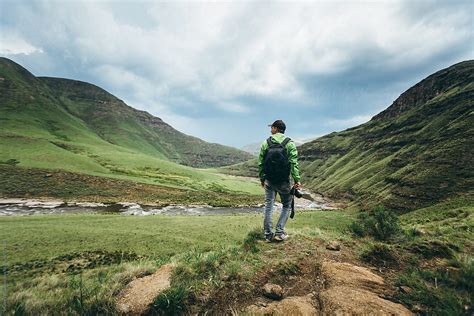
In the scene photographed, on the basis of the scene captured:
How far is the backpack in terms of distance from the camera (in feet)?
35.6

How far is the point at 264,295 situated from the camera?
7.30 m

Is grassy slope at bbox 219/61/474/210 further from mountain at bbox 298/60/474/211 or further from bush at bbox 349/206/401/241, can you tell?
bush at bbox 349/206/401/241

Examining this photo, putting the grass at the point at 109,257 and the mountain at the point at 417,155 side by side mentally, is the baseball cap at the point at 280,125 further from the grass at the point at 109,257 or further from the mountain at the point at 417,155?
the mountain at the point at 417,155

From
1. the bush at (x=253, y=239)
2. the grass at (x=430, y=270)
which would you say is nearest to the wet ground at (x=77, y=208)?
the bush at (x=253, y=239)

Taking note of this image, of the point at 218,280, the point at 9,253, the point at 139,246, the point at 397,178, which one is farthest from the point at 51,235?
the point at 397,178

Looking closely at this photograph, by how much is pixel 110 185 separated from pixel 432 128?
116 m

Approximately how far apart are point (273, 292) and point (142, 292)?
12.0 ft

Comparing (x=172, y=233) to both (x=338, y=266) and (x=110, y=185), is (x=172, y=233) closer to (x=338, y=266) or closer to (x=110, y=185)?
(x=338, y=266)

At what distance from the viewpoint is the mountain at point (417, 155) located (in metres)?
55.7

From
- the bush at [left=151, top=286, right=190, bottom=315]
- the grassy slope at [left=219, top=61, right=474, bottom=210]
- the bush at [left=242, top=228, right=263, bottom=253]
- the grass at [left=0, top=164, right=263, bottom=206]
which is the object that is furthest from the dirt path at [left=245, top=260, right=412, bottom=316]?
the grass at [left=0, top=164, right=263, bottom=206]

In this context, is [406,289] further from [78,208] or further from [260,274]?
[78,208]

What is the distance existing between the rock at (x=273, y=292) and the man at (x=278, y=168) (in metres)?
4.10

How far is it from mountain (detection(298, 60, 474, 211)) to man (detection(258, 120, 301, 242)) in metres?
51.3

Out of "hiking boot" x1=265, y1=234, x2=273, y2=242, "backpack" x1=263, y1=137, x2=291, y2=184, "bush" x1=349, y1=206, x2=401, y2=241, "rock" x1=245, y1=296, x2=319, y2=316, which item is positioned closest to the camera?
"rock" x1=245, y1=296, x2=319, y2=316
